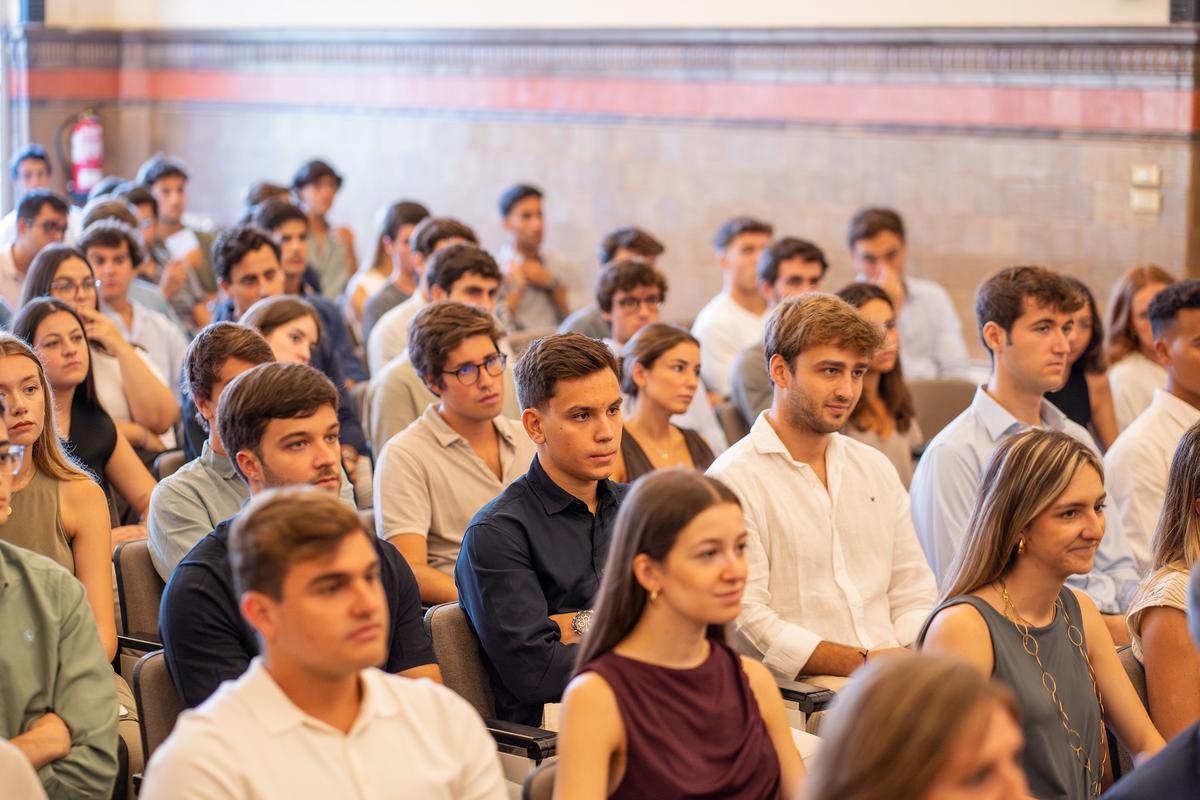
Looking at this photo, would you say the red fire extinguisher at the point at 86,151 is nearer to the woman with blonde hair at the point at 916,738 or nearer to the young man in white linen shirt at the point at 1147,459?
the young man in white linen shirt at the point at 1147,459

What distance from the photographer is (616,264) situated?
6105 millimetres

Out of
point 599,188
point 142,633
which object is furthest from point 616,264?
point 599,188

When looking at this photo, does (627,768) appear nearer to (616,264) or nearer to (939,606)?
(939,606)

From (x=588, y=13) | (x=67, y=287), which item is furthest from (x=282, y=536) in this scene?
(x=588, y=13)

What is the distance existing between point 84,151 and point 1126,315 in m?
8.45

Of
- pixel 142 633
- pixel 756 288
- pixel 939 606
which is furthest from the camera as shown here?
pixel 756 288

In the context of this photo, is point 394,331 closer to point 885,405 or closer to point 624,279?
point 624,279

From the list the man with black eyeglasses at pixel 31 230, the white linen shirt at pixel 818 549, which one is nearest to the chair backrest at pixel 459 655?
the white linen shirt at pixel 818 549

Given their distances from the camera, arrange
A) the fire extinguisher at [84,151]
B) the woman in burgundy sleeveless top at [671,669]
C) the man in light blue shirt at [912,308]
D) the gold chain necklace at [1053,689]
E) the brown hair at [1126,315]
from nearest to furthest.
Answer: the woman in burgundy sleeveless top at [671,669], the gold chain necklace at [1053,689], the brown hair at [1126,315], the man in light blue shirt at [912,308], the fire extinguisher at [84,151]

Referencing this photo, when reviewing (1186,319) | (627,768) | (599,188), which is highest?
(599,188)

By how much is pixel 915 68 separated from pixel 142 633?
579 centimetres

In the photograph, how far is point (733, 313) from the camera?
6691 millimetres

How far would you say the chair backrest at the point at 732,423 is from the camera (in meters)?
5.54

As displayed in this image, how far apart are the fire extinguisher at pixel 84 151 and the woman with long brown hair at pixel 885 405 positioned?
782 cm
